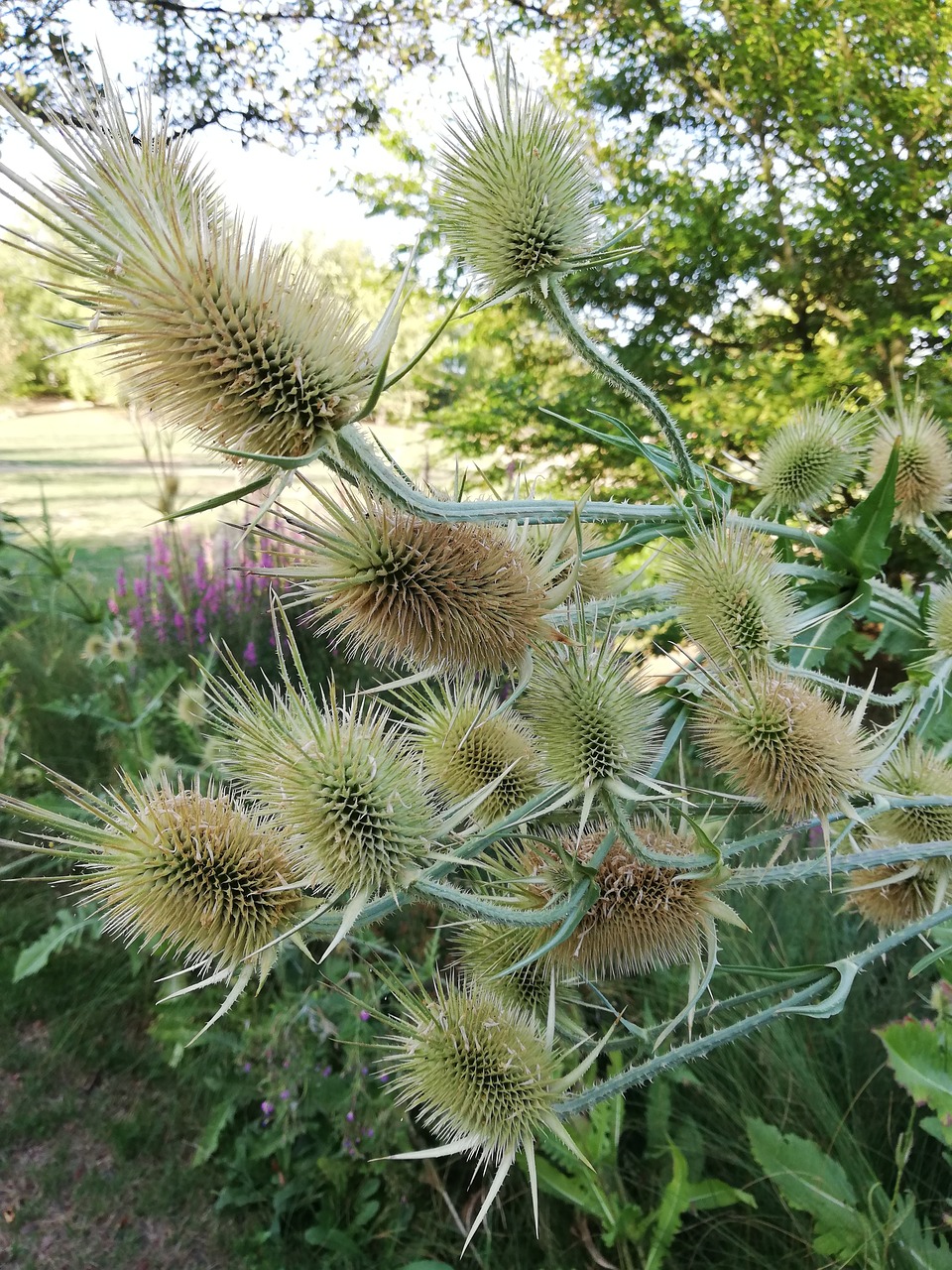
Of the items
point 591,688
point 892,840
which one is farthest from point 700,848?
point 892,840

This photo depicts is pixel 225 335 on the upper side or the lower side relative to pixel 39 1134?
upper

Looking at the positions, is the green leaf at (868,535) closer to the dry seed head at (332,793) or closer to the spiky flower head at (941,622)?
the spiky flower head at (941,622)

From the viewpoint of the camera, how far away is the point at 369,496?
0.77 meters

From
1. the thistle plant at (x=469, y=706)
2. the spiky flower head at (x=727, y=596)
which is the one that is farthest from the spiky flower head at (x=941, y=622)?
the spiky flower head at (x=727, y=596)

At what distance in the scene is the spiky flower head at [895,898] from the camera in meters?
1.36

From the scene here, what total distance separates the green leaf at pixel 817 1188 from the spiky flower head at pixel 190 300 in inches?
82.5

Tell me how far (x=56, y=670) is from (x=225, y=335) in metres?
4.51

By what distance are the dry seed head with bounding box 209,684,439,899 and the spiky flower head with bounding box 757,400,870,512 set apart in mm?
1009

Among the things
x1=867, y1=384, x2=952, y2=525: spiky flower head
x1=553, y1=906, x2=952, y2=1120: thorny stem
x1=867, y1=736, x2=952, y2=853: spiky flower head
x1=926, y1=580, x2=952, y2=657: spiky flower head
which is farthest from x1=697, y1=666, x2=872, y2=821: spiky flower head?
x1=867, y1=384, x2=952, y2=525: spiky flower head

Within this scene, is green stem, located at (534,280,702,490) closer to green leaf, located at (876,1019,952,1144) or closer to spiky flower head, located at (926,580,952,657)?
spiky flower head, located at (926,580,952,657)

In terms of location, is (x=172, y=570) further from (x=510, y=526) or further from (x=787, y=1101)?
(x=510, y=526)

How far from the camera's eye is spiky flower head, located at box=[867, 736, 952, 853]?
1.32 metres

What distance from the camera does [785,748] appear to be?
960 mm

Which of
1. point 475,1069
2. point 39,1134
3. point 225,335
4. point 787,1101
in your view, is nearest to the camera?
→ point 225,335
